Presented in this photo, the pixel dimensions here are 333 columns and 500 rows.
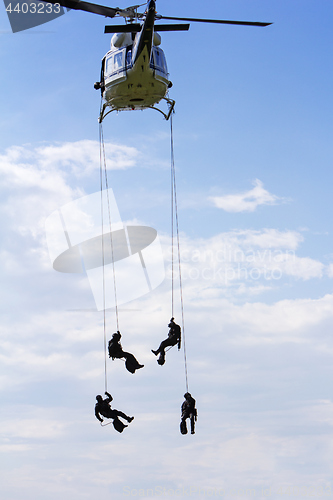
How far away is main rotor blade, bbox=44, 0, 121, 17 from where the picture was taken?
819 inches

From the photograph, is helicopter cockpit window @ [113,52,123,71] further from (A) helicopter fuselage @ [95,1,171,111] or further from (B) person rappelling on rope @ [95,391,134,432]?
(B) person rappelling on rope @ [95,391,134,432]

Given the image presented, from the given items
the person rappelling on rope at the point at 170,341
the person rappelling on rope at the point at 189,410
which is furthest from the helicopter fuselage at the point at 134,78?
the person rappelling on rope at the point at 189,410

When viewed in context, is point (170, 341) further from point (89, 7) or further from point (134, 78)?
point (89, 7)

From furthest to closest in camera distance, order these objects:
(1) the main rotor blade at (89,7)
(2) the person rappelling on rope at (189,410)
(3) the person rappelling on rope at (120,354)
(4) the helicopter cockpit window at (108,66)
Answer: (4) the helicopter cockpit window at (108,66), (3) the person rappelling on rope at (120,354), (2) the person rappelling on rope at (189,410), (1) the main rotor blade at (89,7)

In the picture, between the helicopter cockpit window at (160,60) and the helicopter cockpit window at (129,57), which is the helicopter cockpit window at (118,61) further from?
the helicopter cockpit window at (160,60)

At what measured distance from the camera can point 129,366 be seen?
855 inches

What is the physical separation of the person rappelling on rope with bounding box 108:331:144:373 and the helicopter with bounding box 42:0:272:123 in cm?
733

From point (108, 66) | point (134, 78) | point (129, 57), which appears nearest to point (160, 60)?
point (129, 57)

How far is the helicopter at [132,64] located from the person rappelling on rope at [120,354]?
7333mm

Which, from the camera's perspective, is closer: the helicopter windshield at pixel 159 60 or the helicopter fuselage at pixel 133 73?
the helicopter fuselage at pixel 133 73

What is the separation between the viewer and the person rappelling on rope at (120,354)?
2170cm

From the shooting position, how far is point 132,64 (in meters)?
21.4

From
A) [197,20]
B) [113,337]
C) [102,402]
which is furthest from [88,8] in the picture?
[102,402]

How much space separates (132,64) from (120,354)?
8655 millimetres
